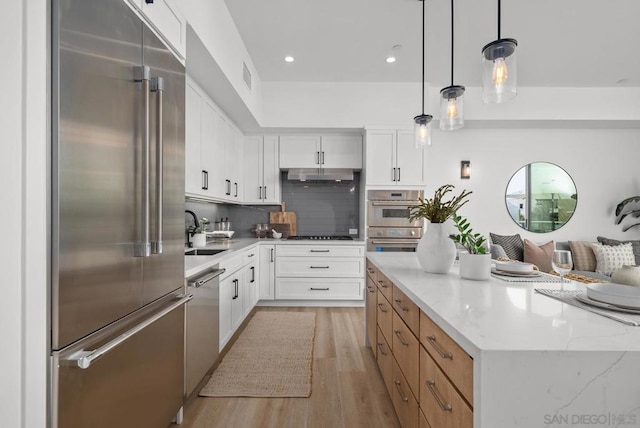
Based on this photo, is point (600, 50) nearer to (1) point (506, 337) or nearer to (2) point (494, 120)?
(2) point (494, 120)

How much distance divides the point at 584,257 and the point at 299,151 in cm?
392

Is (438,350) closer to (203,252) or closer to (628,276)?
(628,276)

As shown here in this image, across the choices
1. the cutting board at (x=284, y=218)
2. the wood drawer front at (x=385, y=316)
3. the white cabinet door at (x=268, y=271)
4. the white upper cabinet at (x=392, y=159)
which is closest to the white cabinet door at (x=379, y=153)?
the white upper cabinet at (x=392, y=159)

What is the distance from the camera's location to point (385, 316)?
6.90 ft

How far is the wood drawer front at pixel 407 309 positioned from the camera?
141cm

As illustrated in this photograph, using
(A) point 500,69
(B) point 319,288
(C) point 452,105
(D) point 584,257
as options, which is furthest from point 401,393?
(D) point 584,257

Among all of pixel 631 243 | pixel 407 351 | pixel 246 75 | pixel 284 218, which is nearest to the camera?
pixel 407 351

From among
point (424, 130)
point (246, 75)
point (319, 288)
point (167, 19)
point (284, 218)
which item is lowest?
point (319, 288)

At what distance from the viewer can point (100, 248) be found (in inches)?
44.6

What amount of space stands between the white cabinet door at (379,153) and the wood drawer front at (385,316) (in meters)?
2.19

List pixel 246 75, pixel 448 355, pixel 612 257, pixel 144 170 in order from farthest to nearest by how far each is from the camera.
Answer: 1. pixel 612 257
2. pixel 246 75
3. pixel 144 170
4. pixel 448 355

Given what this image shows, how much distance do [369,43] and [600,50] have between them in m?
2.33

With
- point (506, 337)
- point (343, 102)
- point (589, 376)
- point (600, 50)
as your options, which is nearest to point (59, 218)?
point (506, 337)

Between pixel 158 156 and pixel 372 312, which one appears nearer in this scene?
pixel 158 156
